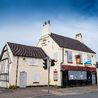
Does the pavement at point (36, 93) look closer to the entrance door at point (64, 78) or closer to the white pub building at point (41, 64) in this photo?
the white pub building at point (41, 64)

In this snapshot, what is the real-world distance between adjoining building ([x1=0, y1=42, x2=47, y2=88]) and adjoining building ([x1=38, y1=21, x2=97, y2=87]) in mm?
2089

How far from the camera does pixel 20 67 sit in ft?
90.5

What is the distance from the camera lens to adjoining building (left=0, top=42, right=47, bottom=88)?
26.9 m

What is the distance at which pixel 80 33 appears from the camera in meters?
38.8

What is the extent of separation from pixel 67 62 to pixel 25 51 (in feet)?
23.1

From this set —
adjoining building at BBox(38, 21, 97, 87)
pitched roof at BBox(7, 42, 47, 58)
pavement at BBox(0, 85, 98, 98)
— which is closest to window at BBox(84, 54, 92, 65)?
adjoining building at BBox(38, 21, 97, 87)

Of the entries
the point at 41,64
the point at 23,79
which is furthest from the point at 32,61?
the point at 23,79

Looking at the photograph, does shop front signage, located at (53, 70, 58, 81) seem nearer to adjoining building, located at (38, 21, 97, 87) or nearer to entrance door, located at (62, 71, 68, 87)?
adjoining building, located at (38, 21, 97, 87)

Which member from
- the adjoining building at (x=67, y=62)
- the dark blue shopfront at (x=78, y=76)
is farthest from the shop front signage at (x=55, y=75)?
the dark blue shopfront at (x=78, y=76)

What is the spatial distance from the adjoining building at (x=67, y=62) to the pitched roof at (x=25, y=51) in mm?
1762

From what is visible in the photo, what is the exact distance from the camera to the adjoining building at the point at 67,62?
2962 centimetres

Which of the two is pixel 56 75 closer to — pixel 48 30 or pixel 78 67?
pixel 78 67

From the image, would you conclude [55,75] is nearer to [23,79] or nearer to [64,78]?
[64,78]

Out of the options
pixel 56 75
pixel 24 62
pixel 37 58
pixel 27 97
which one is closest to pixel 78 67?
pixel 56 75
